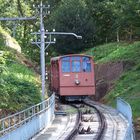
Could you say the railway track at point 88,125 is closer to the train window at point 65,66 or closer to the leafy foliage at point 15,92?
the leafy foliage at point 15,92

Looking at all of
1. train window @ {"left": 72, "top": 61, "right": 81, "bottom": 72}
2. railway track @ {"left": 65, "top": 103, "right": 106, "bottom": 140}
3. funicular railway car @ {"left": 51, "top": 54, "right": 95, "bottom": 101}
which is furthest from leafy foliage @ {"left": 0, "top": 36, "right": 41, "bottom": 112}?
train window @ {"left": 72, "top": 61, "right": 81, "bottom": 72}

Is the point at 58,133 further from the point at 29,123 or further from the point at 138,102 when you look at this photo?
the point at 138,102

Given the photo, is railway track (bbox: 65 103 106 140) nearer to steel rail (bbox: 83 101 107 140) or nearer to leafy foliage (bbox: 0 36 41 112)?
steel rail (bbox: 83 101 107 140)

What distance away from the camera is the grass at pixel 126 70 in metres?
41.4

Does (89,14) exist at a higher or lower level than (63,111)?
higher

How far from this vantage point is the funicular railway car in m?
42.9

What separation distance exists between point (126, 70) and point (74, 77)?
34.2ft

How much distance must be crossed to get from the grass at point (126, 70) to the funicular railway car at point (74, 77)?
260 cm

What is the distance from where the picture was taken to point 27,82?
33781mm

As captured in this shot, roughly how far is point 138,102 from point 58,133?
1107 centimetres

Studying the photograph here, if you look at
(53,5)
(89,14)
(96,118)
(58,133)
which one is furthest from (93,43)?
(58,133)

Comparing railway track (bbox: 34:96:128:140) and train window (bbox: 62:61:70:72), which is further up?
train window (bbox: 62:61:70:72)

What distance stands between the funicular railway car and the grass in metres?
2.60

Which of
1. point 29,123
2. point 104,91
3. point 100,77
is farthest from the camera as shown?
point 100,77
